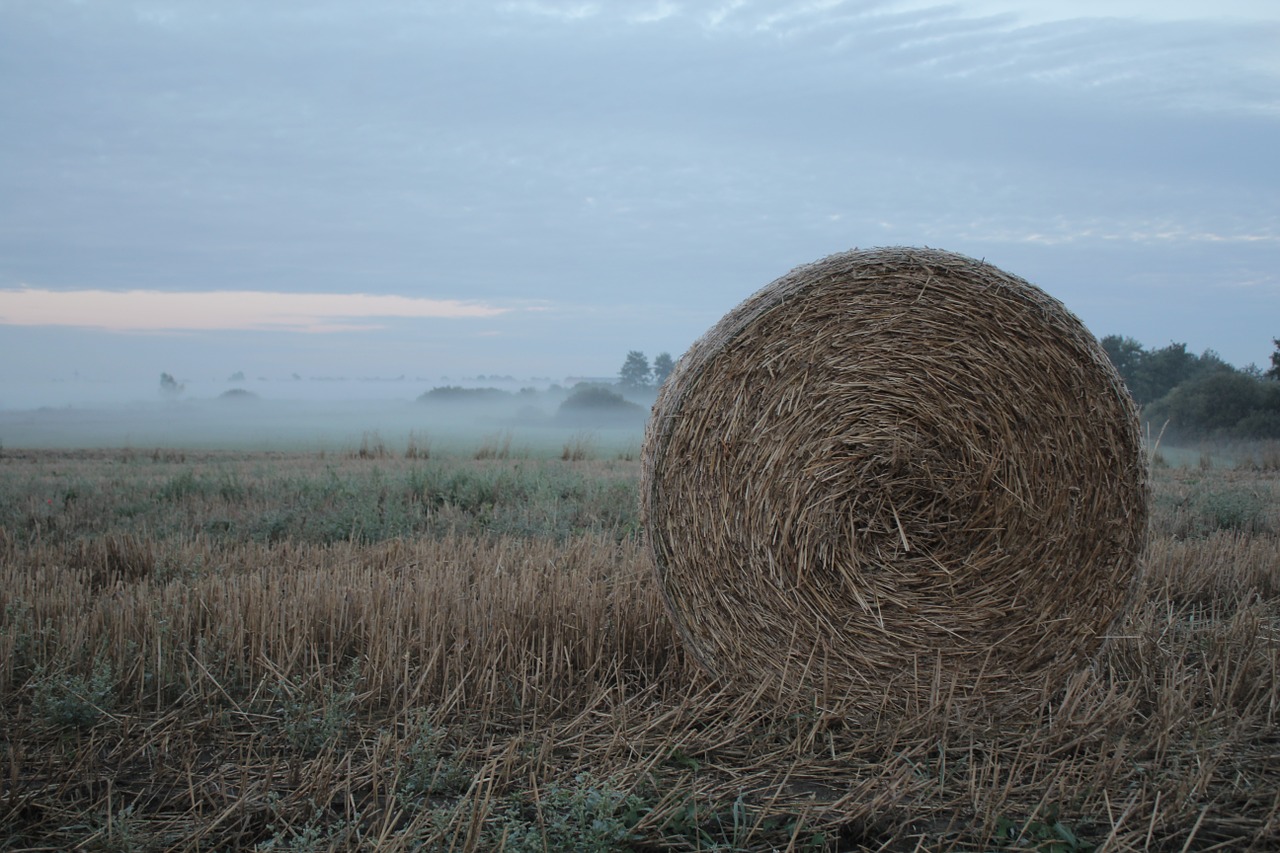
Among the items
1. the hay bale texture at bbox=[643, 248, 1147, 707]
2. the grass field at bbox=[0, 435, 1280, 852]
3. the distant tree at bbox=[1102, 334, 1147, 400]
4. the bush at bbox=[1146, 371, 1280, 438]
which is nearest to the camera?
the grass field at bbox=[0, 435, 1280, 852]

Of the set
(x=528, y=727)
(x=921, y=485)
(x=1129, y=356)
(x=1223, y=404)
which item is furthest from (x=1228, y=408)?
(x=528, y=727)

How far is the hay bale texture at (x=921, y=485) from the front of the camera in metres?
4.20

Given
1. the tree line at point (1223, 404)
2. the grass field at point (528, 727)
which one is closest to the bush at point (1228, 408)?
the tree line at point (1223, 404)

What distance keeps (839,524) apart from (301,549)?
4.26 meters

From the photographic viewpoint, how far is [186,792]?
313cm

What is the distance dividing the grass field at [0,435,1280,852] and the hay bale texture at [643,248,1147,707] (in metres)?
0.26

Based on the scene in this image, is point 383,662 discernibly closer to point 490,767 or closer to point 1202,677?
point 490,767

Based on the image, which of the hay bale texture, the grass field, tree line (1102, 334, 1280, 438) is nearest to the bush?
tree line (1102, 334, 1280, 438)

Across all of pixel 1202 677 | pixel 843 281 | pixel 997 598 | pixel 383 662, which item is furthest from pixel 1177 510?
pixel 383 662

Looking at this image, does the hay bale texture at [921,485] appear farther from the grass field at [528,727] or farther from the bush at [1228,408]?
the bush at [1228,408]

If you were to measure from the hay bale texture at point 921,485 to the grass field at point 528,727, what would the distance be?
263 millimetres

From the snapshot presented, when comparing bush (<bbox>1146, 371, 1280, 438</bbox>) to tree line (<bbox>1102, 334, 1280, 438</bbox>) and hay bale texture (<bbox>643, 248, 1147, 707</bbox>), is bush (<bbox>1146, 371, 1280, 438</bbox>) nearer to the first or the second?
tree line (<bbox>1102, 334, 1280, 438</bbox>)

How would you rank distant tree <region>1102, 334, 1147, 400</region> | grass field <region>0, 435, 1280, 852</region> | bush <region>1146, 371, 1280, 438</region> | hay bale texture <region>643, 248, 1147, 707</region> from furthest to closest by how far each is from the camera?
distant tree <region>1102, 334, 1147, 400</region>, bush <region>1146, 371, 1280, 438</region>, hay bale texture <region>643, 248, 1147, 707</region>, grass field <region>0, 435, 1280, 852</region>

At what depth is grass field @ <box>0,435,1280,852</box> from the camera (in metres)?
2.99
